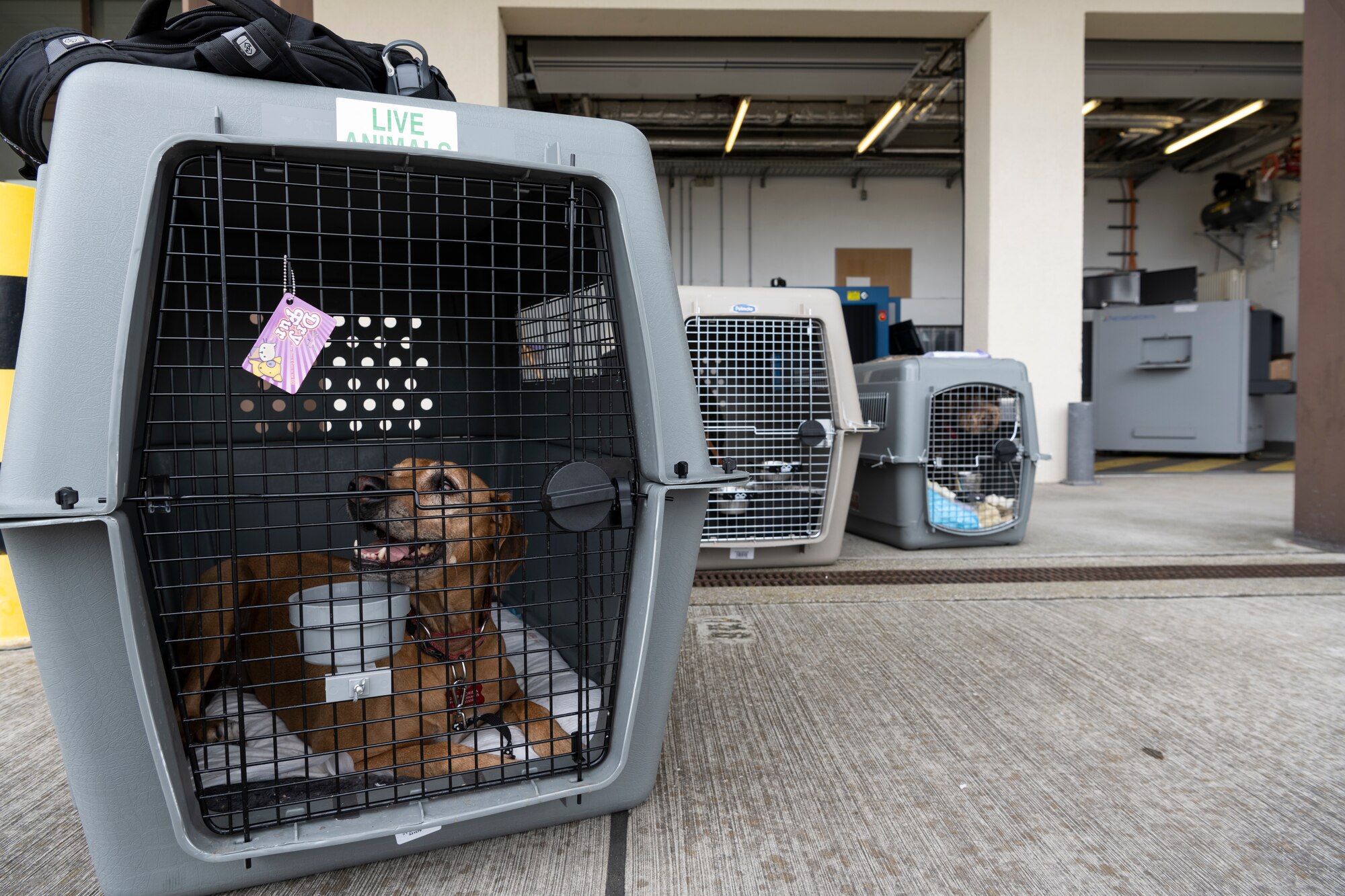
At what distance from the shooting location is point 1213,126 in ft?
30.4

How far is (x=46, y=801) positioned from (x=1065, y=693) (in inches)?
80.4

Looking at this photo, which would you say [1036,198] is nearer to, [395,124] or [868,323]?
[868,323]

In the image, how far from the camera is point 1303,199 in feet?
11.4

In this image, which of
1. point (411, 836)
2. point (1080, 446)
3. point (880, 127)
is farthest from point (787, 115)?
point (411, 836)

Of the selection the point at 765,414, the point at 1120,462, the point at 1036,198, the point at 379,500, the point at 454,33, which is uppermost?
the point at 454,33

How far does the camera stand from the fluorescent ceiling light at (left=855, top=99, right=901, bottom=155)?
862 centimetres

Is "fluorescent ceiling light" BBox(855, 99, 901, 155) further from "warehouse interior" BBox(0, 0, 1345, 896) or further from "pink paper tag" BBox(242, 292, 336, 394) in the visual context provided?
"pink paper tag" BBox(242, 292, 336, 394)

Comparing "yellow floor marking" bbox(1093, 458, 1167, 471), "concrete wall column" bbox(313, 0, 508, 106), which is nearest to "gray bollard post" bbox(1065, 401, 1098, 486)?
"yellow floor marking" bbox(1093, 458, 1167, 471)

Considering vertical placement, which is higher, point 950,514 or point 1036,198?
point 1036,198

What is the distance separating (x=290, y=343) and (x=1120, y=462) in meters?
9.04

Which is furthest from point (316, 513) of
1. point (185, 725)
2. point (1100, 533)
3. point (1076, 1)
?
point (1076, 1)

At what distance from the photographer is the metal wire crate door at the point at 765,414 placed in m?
2.94

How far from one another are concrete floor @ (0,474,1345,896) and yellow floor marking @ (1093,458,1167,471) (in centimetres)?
566

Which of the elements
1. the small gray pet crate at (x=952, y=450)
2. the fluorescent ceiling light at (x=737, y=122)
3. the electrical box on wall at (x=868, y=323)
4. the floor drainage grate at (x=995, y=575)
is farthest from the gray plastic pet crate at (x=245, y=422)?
the fluorescent ceiling light at (x=737, y=122)
